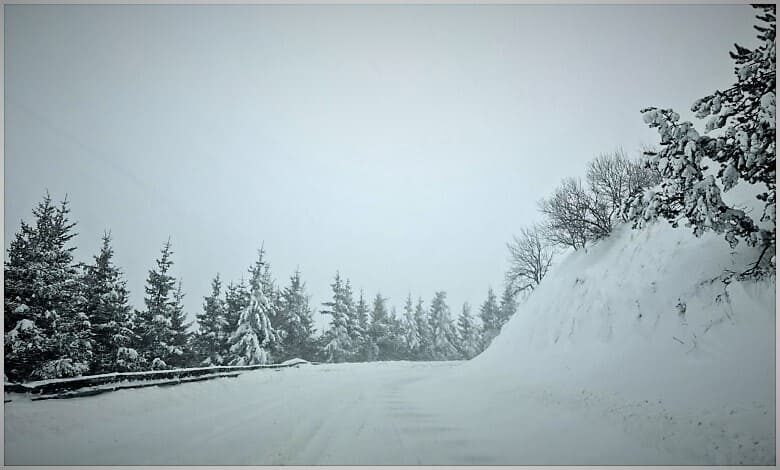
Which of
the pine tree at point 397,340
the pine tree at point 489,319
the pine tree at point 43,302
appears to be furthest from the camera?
the pine tree at point 489,319

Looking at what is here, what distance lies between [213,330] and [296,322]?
10.6 m

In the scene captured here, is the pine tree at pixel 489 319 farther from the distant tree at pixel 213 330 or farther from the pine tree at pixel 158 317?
the pine tree at pixel 158 317

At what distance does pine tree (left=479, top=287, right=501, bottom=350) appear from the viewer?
Answer: 60281mm

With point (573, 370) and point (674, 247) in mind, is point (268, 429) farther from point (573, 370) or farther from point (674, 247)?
point (674, 247)

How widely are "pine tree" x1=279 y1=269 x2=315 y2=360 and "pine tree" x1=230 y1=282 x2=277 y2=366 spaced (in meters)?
7.53

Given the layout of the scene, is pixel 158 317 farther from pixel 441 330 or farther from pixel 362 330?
pixel 441 330

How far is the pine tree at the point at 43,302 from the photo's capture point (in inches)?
639

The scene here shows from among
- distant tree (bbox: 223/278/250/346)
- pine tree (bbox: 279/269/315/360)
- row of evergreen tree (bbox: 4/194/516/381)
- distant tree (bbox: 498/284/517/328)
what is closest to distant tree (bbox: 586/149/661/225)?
row of evergreen tree (bbox: 4/194/516/381)

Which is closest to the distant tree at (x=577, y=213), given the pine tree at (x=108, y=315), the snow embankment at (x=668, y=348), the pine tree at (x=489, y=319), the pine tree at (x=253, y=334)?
the snow embankment at (x=668, y=348)

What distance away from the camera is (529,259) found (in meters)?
35.2

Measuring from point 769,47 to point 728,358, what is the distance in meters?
6.86

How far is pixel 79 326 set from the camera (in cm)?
1964

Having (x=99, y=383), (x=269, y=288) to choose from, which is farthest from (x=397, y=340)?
(x=99, y=383)

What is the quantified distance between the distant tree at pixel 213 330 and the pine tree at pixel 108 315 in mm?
10132
